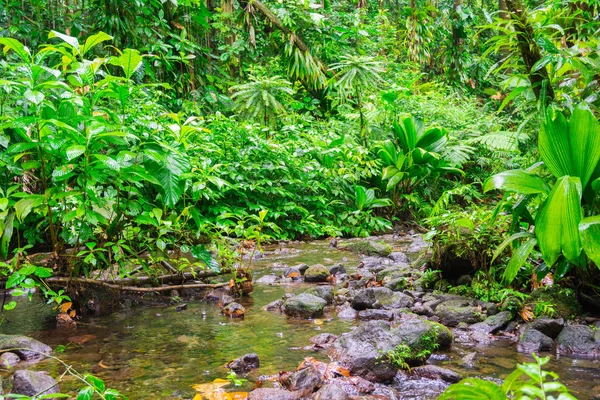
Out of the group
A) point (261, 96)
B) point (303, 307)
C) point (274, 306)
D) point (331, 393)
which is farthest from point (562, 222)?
point (261, 96)

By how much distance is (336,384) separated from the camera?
2.44m

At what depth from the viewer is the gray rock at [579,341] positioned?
296 centimetres

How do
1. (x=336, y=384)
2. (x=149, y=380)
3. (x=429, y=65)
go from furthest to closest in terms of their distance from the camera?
(x=429, y=65) < (x=149, y=380) < (x=336, y=384)

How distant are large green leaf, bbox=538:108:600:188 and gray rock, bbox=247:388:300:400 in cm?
222

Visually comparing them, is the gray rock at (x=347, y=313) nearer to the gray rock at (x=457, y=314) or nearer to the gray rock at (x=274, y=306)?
the gray rock at (x=274, y=306)

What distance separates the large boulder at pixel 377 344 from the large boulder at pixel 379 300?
904 millimetres

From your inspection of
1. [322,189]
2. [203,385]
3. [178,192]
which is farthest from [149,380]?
[322,189]

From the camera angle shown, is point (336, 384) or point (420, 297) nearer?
point (336, 384)

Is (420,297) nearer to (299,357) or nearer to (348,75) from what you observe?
(299,357)

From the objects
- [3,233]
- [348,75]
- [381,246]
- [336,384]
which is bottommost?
[381,246]

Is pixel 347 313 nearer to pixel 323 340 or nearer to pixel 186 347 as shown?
pixel 323 340

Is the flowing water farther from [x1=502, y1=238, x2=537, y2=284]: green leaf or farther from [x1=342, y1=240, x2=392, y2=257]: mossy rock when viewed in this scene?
[x1=342, y1=240, x2=392, y2=257]: mossy rock

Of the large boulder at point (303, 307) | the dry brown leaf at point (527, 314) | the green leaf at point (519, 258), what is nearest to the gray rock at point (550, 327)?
the dry brown leaf at point (527, 314)

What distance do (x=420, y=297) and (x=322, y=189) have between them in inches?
179
